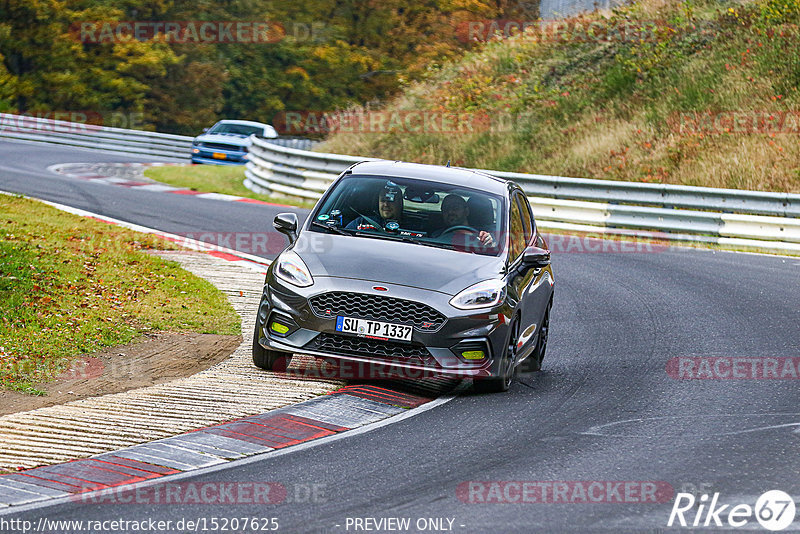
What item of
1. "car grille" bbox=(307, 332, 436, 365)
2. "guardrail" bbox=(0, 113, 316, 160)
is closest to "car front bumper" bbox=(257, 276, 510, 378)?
"car grille" bbox=(307, 332, 436, 365)

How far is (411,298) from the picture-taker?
8992mm

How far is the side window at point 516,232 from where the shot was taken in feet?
33.4

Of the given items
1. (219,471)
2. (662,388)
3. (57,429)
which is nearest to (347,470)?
(219,471)

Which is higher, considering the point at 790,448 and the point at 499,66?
the point at 499,66

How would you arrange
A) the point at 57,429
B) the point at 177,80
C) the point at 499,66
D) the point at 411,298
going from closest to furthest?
1. the point at 57,429
2. the point at 411,298
3. the point at 499,66
4. the point at 177,80

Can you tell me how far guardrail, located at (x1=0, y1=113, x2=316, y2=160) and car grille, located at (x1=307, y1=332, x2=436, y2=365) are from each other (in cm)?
3293

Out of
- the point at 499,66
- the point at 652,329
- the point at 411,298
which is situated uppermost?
the point at 499,66

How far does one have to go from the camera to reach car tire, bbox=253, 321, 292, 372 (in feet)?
31.7

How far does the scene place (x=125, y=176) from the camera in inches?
1213

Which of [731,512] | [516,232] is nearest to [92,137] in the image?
[516,232]

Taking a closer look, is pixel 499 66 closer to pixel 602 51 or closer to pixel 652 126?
pixel 602 51

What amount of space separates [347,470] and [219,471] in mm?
760

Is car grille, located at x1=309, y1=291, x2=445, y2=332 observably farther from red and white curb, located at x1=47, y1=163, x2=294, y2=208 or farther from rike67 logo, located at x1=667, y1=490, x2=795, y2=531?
red and white curb, located at x1=47, y1=163, x2=294, y2=208

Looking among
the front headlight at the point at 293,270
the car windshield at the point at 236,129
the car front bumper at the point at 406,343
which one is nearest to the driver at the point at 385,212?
the front headlight at the point at 293,270
